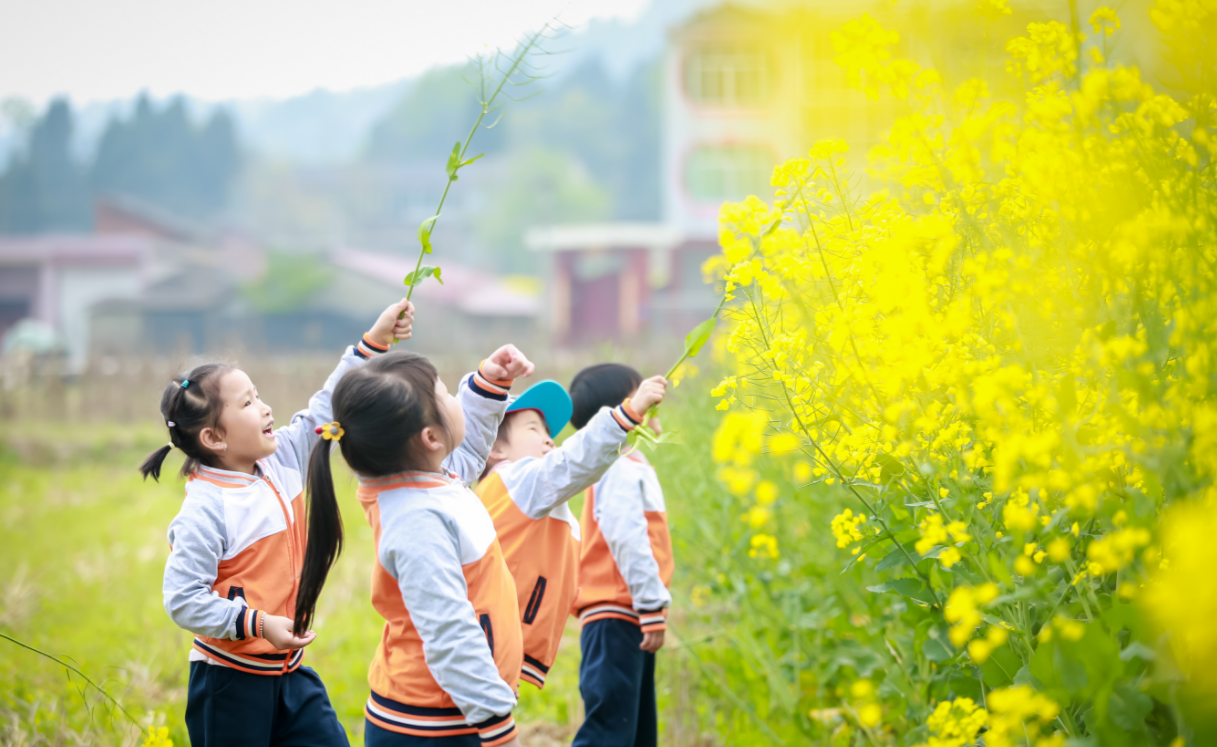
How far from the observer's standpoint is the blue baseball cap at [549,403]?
2.59m

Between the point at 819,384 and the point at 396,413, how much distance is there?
84cm

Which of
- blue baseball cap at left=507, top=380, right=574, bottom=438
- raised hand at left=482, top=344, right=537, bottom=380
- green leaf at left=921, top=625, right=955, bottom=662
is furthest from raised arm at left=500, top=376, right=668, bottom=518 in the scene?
green leaf at left=921, top=625, right=955, bottom=662

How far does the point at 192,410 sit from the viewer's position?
2.18m

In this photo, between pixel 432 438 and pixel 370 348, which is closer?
pixel 432 438

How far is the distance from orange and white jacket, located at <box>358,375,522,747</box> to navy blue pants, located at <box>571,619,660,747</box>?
78 cm

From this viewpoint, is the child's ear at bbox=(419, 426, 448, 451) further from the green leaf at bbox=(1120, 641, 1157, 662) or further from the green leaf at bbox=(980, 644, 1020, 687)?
the green leaf at bbox=(1120, 641, 1157, 662)

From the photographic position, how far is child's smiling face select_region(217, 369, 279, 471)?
2.19 metres

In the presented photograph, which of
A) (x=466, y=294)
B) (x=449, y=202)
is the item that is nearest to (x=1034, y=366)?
(x=466, y=294)

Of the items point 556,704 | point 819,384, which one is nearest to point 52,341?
point 556,704

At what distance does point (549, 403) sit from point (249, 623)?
3.22 ft

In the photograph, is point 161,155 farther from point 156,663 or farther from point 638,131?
point 156,663

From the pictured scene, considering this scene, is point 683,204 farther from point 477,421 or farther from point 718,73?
point 477,421

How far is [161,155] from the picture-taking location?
57531mm

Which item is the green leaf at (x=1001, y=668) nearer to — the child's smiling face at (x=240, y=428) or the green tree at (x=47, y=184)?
the child's smiling face at (x=240, y=428)
